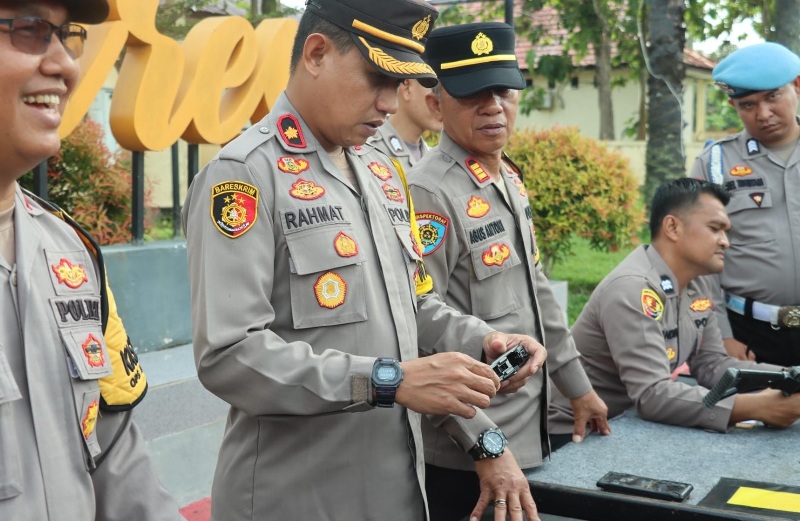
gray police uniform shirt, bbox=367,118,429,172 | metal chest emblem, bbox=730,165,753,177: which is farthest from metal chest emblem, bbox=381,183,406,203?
metal chest emblem, bbox=730,165,753,177

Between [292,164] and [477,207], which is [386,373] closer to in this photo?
[292,164]

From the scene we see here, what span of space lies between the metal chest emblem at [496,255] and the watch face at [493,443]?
57 cm

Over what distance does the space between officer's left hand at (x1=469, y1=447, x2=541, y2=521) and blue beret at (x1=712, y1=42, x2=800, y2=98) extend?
241cm

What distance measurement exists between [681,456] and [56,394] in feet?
6.25

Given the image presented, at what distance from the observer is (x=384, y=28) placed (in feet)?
6.59

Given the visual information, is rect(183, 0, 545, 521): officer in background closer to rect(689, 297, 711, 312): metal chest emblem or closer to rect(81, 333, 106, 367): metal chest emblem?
rect(81, 333, 106, 367): metal chest emblem

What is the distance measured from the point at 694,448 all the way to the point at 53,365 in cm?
203

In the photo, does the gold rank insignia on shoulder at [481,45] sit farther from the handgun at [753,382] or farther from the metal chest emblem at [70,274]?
the metal chest emblem at [70,274]

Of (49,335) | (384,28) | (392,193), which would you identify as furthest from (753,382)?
(49,335)

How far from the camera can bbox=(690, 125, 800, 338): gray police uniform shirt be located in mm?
4035

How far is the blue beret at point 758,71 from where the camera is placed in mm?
3955

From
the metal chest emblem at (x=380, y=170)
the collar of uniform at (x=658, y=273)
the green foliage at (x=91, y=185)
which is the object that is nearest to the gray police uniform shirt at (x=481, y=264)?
the metal chest emblem at (x=380, y=170)

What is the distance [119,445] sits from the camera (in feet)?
5.46

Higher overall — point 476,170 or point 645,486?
point 476,170
